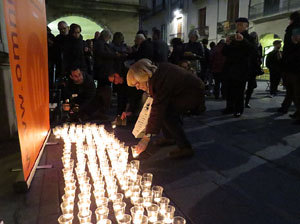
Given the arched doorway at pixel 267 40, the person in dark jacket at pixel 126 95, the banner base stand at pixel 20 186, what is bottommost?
the banner base stand at pixel 20 186

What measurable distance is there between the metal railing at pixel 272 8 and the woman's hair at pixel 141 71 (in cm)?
1949

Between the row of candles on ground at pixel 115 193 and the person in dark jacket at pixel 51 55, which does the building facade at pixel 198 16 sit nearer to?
the person in dark jacket at pixel 51 55

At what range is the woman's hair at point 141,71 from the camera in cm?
270

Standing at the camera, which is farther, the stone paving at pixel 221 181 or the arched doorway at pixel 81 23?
the arched doorway at pixel 81 23

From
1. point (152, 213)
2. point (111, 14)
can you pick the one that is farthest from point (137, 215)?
point (111, 14)

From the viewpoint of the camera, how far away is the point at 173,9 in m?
29.5

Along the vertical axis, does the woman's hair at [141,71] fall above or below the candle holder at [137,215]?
above

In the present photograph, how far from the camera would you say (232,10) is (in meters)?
22.0

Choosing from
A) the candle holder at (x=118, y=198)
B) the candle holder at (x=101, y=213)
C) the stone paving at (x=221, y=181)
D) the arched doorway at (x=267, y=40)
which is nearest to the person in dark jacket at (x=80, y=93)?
the stone paving at (x=221, y=181)

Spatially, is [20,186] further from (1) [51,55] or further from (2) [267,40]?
(2) [267,40]

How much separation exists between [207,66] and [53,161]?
5999 millimetres

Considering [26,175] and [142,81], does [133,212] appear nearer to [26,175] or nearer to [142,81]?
[26,175]

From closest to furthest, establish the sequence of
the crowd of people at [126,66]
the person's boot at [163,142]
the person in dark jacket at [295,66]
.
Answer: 1. the person's boot at [163,142]
2. the person in dark jacket at [295,66]
3. the crowd of people at [126,66]

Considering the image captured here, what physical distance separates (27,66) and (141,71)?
3.75 feet
